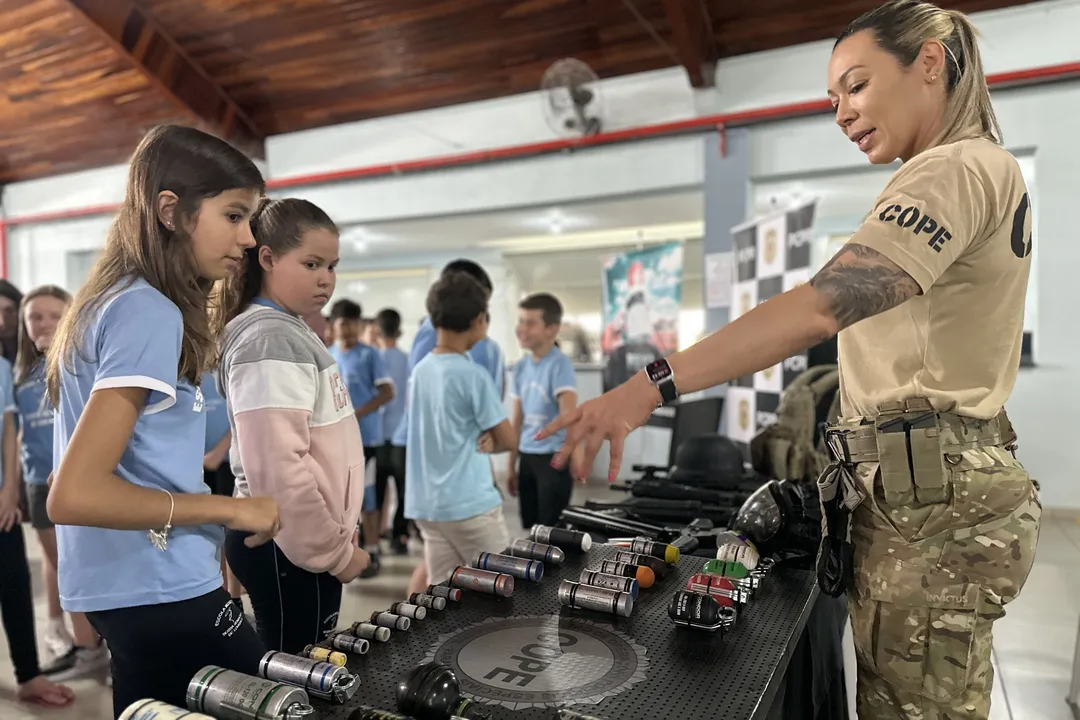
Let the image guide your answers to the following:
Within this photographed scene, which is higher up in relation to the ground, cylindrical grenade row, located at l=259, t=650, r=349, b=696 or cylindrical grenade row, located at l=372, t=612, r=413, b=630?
cylindrical grenade row, located at l=259, t=650, r=349, b=696

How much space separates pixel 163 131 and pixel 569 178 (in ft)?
13.8

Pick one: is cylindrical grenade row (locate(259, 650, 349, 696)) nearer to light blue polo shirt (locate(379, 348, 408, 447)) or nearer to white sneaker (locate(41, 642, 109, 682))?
white sneaker (locate(41, 642, 109, 682))

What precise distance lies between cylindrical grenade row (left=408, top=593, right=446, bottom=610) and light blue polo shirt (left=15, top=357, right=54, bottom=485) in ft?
6.97

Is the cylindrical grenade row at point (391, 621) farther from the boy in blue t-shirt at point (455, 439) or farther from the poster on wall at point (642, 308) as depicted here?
the poster on wall at point (642, 308)

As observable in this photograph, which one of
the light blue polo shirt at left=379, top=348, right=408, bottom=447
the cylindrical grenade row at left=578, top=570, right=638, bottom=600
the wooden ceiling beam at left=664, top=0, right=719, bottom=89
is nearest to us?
the cylindrical grenade row at left=578, top=570, right=638, bottom=600

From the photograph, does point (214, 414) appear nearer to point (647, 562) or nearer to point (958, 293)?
point (647, 562)

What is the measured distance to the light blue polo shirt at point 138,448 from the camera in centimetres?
94

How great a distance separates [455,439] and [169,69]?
4.60 metres

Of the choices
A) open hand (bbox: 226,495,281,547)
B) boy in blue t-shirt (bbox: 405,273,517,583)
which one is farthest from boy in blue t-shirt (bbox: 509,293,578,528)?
open hand (bbox: 226,495,281,547)

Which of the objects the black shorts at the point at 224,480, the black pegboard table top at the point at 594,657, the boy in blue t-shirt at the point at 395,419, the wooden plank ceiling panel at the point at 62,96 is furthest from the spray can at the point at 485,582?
the wooden plank ceiling panel at the point at 62,96

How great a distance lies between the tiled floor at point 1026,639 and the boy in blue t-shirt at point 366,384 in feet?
0.99

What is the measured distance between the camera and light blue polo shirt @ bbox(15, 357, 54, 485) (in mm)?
2533

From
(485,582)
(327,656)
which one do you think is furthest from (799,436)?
(327,656)

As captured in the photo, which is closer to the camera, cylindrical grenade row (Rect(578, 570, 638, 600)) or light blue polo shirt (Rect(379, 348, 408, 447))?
cylindrical grenade row (Rect(578, 570, 638, 600))
